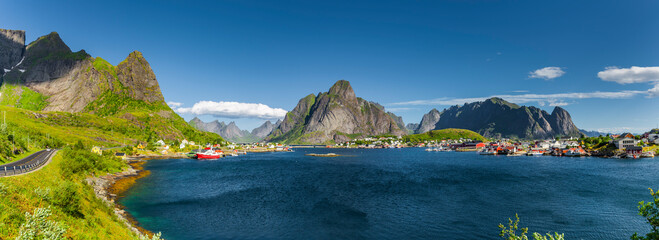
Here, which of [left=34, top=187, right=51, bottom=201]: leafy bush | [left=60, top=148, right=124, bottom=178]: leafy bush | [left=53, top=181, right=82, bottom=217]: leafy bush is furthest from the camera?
[left=60, top=148, right=124, bottom=178]: leafy bush

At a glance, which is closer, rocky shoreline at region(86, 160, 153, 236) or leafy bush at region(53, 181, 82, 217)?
leafy bush at region(53, 181, 82, 217)

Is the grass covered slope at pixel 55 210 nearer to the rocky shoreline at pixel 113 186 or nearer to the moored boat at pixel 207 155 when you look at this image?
the rocky shoreline at pixel 113 186

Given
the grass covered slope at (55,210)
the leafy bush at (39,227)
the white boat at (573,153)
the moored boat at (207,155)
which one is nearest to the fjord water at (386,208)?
the grass covered slope at (55,210)

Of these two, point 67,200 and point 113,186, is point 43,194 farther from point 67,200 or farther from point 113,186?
point 113,186

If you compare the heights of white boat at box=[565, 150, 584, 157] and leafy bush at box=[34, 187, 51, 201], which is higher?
leafy bush at box=[34, 187, 51, 201]

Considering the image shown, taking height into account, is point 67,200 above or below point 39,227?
below

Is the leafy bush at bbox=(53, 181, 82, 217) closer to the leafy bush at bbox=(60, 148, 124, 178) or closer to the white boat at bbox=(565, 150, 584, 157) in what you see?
the leafy bush at bbox=(60, 148, 124, 178)

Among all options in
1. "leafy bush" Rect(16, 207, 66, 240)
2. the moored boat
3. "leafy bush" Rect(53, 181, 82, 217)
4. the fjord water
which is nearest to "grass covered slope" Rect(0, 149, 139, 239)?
"leafy bush" Rect(53, 181, 82, 217)

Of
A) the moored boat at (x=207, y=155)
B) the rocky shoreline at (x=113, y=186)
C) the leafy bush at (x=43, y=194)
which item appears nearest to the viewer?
the leafy bush at (x=43, y=194)

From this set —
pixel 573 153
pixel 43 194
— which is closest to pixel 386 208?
pixel 43 194

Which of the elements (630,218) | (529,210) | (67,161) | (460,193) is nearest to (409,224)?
(529,210)

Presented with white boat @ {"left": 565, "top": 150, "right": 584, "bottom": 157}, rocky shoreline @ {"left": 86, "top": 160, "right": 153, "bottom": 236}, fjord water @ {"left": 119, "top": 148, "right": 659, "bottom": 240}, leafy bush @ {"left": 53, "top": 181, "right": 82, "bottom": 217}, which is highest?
leafy bush @ {"left": 53, "top": 181, "right": 82, "bottom": 217}

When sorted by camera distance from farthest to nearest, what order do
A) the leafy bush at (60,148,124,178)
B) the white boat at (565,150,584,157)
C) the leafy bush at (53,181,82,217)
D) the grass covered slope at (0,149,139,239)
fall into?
the white boat at (565,150,584,157) → the leafy bush at (60,148,124,178) → the leafy bush at (53,181,82,217) → the grass covered slope at (0,149,139,239)

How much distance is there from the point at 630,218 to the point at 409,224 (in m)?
32.7
